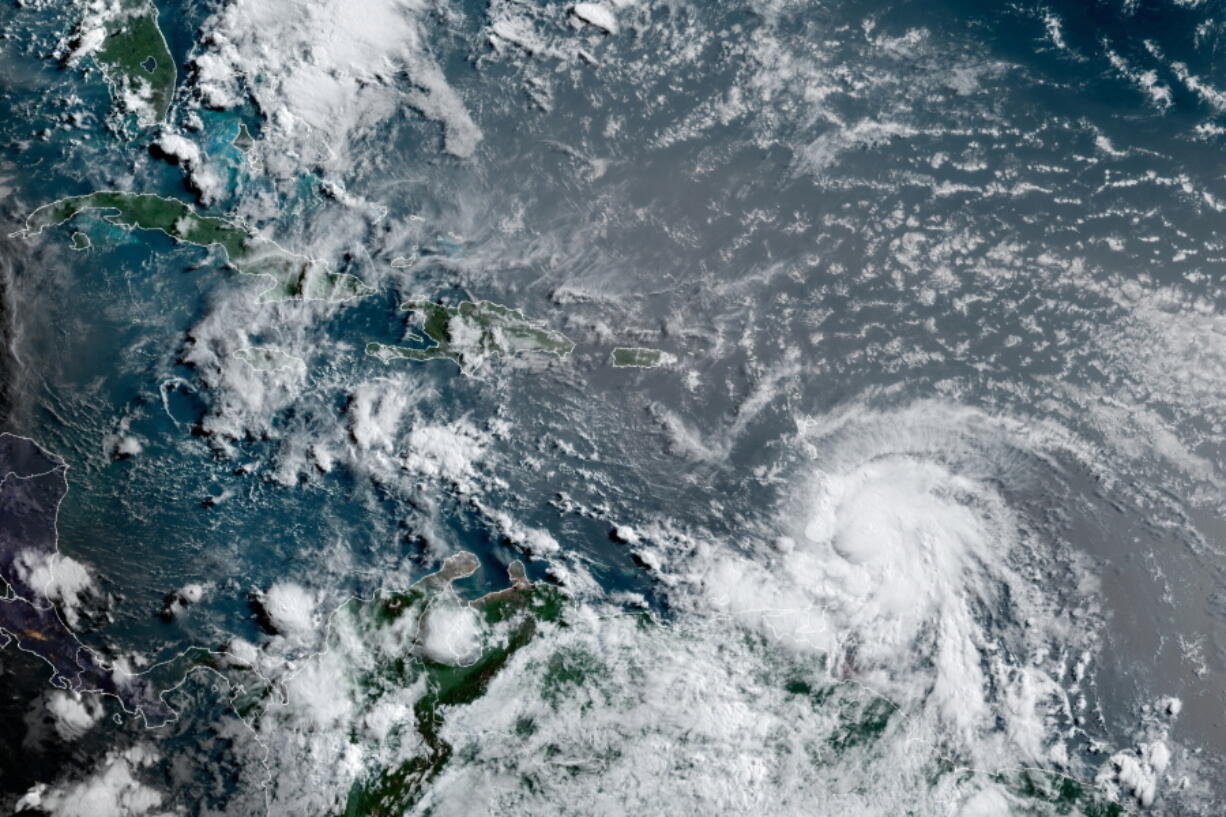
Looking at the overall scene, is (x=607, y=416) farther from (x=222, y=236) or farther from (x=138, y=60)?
(x=138, y=60)

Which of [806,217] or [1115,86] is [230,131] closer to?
[806,217]

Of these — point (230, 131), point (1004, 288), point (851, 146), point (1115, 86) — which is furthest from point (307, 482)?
point (1115, 86)

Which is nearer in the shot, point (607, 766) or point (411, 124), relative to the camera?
point (607, 766)

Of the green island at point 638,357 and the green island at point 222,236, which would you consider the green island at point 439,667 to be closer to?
the green island at point 638,357

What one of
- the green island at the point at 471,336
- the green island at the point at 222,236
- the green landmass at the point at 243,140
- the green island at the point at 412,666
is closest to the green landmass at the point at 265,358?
the green island at the point at 222,236

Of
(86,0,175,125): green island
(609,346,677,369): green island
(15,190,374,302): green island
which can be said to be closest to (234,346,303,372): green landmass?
(15,190,374,302): green island

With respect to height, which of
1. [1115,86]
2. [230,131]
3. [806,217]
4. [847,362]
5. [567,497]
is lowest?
[567,497]

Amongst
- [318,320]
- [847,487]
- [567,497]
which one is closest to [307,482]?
[318,320]

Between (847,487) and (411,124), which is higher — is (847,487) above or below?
below
